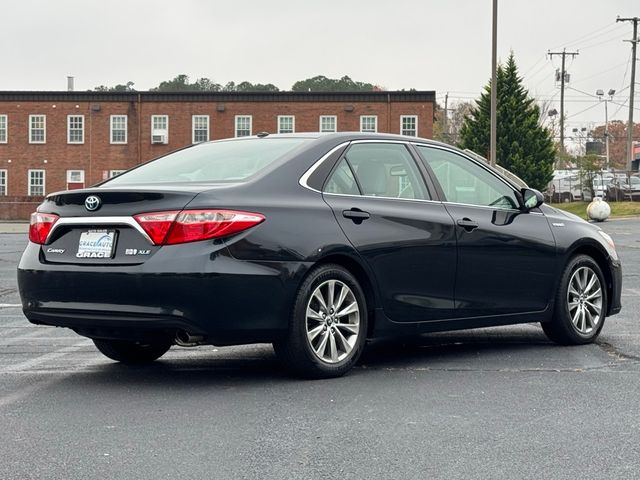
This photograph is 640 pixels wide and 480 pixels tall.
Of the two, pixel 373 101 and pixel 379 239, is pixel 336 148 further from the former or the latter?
pixel 373 101

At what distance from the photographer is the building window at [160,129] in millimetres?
58906

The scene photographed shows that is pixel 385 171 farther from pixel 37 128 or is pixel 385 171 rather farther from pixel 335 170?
pixel 37 128

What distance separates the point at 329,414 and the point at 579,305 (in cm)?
343

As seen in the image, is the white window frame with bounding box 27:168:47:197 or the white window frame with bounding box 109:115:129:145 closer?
the white window frame with bounding box 109:115:129:145

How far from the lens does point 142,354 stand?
736 cm

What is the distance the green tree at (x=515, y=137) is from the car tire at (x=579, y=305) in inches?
1863

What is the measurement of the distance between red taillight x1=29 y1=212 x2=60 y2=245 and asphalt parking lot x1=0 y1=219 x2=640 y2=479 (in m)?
0.89

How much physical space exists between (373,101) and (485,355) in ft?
169

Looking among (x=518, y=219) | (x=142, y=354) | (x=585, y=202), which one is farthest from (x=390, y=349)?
(x=585, y=202)

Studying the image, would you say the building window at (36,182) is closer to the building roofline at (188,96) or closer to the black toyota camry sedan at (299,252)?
the building roofline at (188,96)

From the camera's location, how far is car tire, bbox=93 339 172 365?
7227 millimetres

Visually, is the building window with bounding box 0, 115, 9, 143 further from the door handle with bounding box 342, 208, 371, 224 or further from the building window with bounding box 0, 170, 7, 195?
the door handle with bounding box 342, 208, 371, 224

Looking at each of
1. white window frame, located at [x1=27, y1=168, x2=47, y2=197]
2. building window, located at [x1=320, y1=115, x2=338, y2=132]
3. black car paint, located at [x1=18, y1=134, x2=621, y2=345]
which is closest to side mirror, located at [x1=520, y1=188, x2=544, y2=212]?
black car paint, located at [x1=18, y1=134, x2=621, y2=345]

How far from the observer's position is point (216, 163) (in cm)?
697
